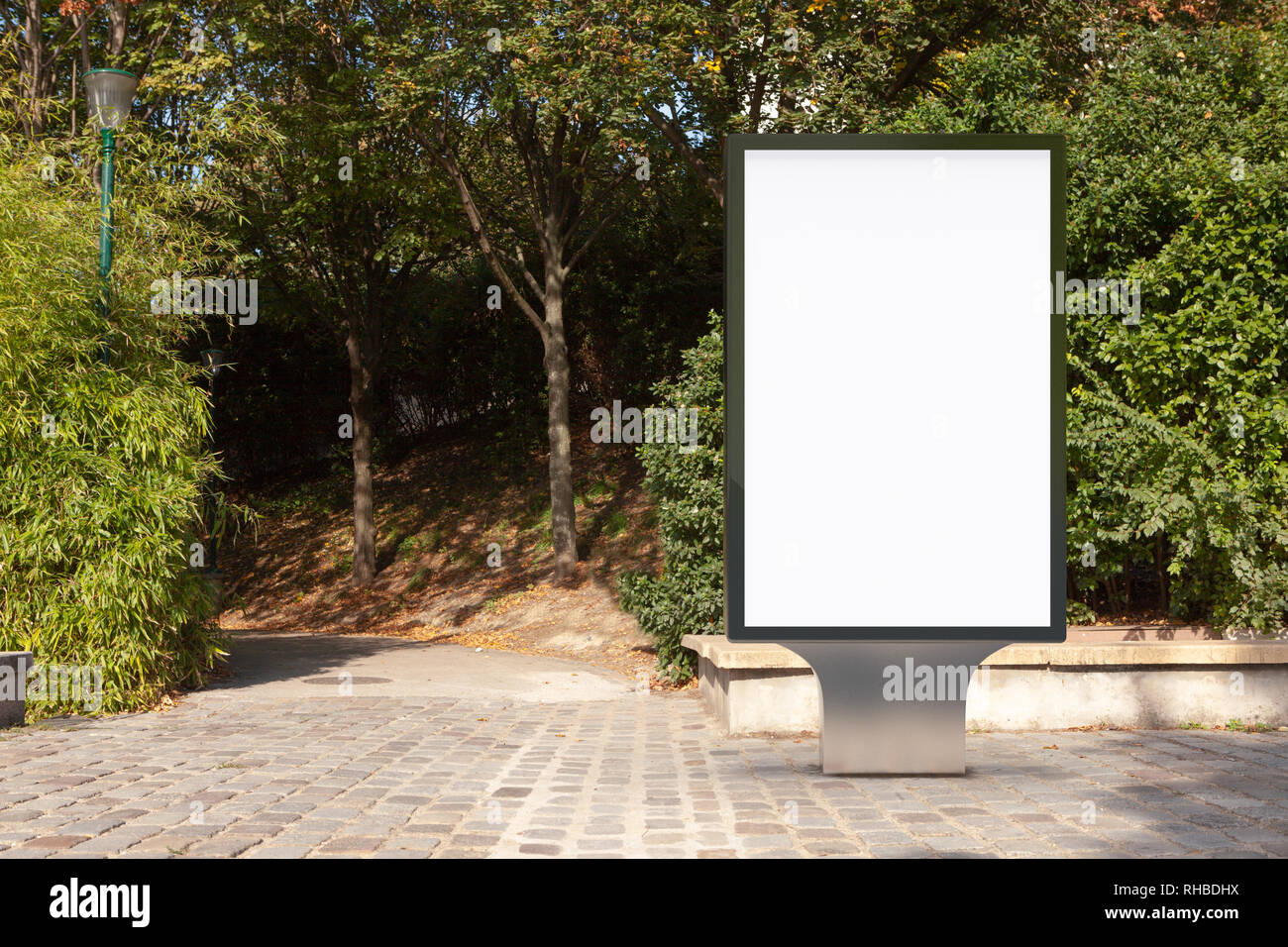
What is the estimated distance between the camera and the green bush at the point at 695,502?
33.1 ft

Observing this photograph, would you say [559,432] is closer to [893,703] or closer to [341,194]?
[341,194]

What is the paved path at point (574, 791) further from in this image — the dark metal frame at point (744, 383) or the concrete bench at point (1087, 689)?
A: the dark metal frame at point (744, 383)

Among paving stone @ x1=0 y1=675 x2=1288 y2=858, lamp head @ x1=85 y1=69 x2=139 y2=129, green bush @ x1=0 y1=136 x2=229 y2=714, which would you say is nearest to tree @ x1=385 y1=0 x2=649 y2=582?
lamp head @ x1=85 y1=69 x2=139 y2=129

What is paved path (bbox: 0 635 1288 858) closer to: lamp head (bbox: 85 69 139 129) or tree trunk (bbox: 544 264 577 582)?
lamp head (bbox: 85 69 139 129)

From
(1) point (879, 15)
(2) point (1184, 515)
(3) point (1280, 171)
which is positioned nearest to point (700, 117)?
(1) point (879, 15)

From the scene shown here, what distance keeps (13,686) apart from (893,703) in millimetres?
6585

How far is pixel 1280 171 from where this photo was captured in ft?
29.0

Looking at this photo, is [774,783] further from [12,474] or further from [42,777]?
[12,474]

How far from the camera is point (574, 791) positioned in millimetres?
6062

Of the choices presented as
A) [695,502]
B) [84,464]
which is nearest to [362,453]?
[84,464]

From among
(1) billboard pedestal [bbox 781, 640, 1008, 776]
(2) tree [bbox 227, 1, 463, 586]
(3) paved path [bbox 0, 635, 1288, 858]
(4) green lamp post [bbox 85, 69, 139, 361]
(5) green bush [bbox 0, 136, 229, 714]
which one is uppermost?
(2) tree [bbox 227, 1, 463, 586]

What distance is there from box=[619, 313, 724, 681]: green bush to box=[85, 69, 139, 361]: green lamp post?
5060 mm

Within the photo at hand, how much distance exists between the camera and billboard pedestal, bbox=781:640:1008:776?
6344mm

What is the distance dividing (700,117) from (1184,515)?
979 centimetres
